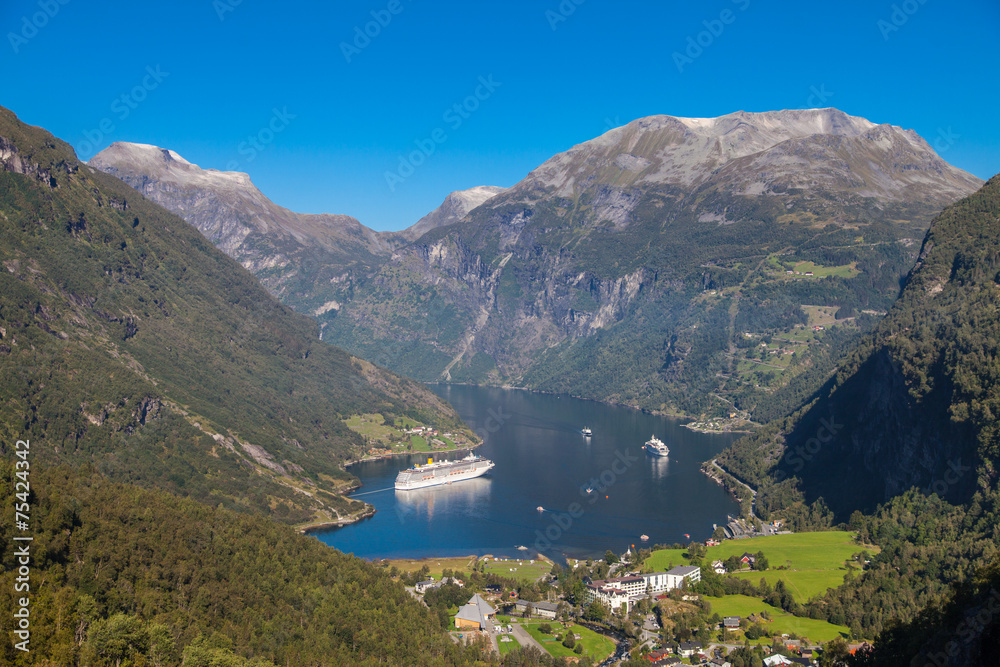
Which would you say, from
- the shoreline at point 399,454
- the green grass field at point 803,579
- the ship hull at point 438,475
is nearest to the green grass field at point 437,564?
the green grass field at point 803,579

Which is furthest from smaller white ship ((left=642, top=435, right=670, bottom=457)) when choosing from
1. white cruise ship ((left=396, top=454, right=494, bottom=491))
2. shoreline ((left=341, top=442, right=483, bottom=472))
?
shoreline ((left=341, top=442, right=483, bottom=472))

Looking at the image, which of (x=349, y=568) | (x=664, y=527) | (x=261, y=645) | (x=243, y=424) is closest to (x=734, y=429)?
(x=664, y=527)

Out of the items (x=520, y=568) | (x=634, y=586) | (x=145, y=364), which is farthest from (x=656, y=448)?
(x=145, y=364)

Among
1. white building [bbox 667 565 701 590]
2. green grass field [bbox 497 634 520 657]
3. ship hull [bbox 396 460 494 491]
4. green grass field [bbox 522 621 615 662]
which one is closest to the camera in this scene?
green grass field [bbox 497 634 520 657]

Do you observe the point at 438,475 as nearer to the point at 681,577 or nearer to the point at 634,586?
the point at 634,586

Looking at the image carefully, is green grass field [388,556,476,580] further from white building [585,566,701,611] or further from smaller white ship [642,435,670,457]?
smaller white ship [642,435,670,457]

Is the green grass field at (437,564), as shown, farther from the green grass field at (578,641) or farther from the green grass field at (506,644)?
the green grass field at (506,644)

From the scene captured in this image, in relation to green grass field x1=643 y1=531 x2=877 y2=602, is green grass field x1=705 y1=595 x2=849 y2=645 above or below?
below
